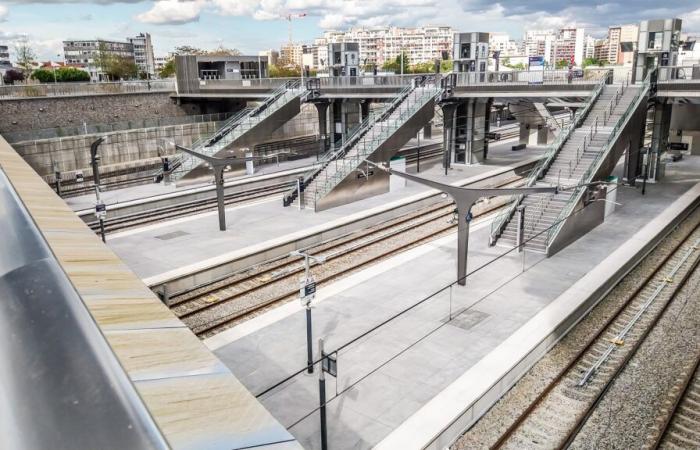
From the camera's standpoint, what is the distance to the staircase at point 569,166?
68.9ft

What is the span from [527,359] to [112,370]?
9824mm

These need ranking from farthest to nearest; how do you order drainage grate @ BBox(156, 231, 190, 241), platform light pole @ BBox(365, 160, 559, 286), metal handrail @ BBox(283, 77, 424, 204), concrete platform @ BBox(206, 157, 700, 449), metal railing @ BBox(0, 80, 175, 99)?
metal railing @ BBox(0, 80, 175, 99)
metal handrail @ BBox(283, 77, 424, 204)
drainage grate @ BBox(156, 231, 190, 241)
platform light pole @ BBox(365, 160, 559, 286)
concrete platform @ BBox(206, 157, 700, 449)

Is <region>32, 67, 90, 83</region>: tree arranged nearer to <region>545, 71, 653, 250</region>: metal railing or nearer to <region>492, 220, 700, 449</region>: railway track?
<region>545, 71, 653, 250</region>: metal railing

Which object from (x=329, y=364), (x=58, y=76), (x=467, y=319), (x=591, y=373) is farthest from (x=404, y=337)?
(x=58, y=76)

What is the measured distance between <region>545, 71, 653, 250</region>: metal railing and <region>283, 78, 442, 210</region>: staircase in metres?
10.1

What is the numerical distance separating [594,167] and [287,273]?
1348 centimetres

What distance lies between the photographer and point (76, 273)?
8.57m

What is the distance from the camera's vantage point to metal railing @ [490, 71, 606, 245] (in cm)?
2158

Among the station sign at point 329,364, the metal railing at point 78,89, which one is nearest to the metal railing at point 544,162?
the station sign at point 329,364

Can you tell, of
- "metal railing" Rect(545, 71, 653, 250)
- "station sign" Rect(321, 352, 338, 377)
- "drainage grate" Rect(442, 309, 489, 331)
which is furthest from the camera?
"metal railing" Rect(545, 71, 653, 250)

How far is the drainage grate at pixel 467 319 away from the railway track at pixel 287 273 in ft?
15.4

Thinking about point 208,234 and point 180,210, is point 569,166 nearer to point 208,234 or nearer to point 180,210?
point 208,234

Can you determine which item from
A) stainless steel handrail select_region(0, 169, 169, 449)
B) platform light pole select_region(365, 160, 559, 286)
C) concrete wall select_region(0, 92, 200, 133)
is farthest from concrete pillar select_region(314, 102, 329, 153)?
stainless steel handrail select_region(0, 169, 169, 449)

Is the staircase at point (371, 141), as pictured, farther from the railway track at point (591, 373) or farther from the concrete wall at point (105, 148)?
the concrete wall at point (105, 148)
